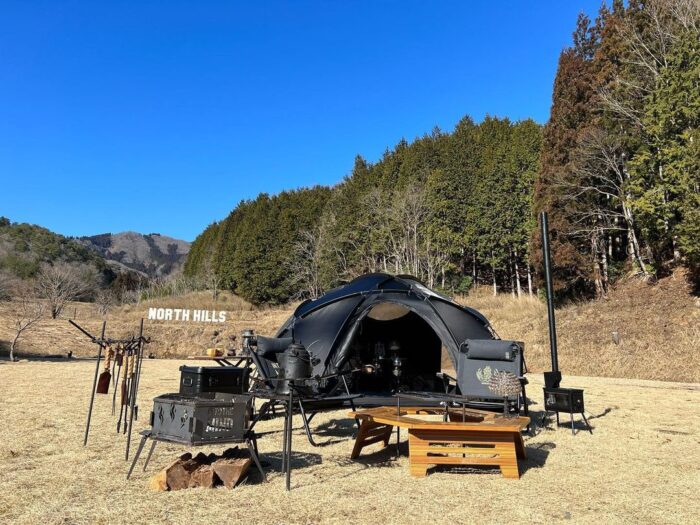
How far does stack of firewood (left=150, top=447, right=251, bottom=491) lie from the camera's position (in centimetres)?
365

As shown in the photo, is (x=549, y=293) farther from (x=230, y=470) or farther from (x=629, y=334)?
(x=629, y=334)

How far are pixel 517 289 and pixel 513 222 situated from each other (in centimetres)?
343

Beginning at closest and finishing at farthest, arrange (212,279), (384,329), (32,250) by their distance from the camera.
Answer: (384,329) < (212,279) < (32,250)

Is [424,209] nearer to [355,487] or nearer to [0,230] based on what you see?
[355,487]

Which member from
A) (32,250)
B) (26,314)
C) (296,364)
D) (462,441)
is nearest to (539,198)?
(296,364)

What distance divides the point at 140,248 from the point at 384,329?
128 meters

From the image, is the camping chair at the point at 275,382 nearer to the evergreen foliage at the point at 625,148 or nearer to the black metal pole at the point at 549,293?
the black metal pole at the point at 549,293

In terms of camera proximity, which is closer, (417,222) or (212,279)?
(417,222)

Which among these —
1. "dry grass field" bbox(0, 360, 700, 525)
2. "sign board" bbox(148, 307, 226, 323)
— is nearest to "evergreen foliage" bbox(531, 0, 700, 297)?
"dry grass field" bbox(0, 360, 700, 525)

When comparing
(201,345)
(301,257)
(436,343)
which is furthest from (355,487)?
(301,257)

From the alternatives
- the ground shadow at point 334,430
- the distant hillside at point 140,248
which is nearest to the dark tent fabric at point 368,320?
the ground shadow at point 334,430

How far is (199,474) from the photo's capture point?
12.4 ft

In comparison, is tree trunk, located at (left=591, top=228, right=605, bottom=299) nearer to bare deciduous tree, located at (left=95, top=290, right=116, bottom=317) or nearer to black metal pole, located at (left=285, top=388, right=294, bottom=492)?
black metal pole, located at (left=285, top=388, right=294, bottom=492)

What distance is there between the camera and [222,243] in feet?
143
